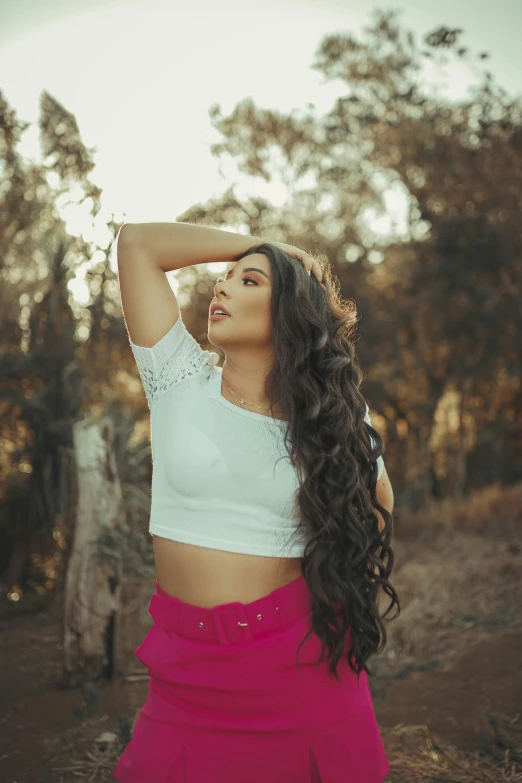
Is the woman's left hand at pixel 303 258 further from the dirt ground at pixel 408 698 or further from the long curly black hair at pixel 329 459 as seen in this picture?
the dirt ground at pixel 408 698

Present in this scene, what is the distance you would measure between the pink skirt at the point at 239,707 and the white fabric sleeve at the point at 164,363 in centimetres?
60

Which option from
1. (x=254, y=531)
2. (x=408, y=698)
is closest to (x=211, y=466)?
(x=254, y=531)

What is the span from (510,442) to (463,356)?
2966 millimetres

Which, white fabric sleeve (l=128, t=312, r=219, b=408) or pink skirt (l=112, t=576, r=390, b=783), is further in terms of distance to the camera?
white fabric sleeve (l=128, t=312, r=219, b=408)

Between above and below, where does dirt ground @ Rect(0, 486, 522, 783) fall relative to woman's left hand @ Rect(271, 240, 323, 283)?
below

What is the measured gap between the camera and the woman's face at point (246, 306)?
213 cm

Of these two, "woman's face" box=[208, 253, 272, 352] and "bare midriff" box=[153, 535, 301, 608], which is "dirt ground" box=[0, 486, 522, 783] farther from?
"woman's face" box=[208, 253, 272, 352]

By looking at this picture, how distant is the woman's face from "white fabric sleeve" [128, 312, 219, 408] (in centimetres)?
10

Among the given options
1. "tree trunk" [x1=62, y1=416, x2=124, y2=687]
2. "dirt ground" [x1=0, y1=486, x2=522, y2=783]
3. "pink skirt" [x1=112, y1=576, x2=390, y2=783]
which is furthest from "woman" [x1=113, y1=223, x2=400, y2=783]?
"tree trunk" [x1=62, y1=416, x2=124, y2=687]

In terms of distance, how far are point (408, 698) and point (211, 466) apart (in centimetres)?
340

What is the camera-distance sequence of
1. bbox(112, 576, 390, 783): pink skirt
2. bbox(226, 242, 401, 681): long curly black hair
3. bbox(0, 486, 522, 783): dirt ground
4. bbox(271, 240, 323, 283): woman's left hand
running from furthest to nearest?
bbox(0, 486, 522, 783): dirt ground → bbox(271, 240, 323, 283): woman's left hand → bbox(226, 242, 401, 681): long curly black hair → bbox(112, 576, 390, 783): pink skirt

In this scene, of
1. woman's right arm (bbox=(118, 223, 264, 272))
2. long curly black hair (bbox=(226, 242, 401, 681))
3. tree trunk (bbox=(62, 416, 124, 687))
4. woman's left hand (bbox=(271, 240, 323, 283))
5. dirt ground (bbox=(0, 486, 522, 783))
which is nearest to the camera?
long curly black hair (bbox=(226, 242, 401, 681))

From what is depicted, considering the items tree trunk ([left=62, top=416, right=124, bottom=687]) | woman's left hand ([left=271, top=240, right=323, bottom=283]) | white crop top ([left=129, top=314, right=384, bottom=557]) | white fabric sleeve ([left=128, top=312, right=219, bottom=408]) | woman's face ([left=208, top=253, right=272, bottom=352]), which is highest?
woman's left hand ([left=271, top=240, right=323, bottom=283])

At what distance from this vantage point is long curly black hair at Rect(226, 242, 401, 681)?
200cm
